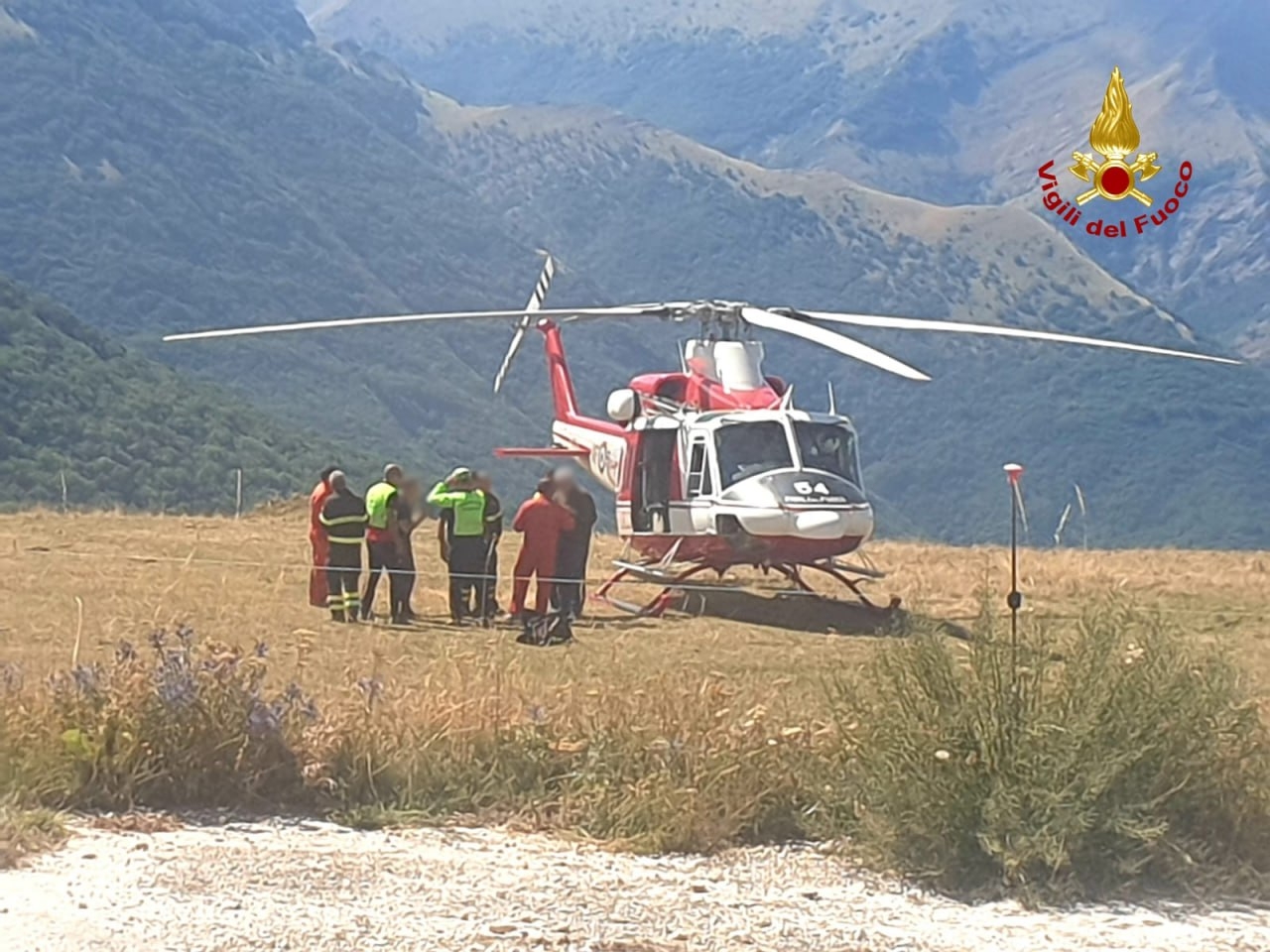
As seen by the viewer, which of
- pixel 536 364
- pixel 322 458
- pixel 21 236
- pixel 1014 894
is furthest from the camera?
pixel 21 236

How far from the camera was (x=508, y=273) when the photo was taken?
154m

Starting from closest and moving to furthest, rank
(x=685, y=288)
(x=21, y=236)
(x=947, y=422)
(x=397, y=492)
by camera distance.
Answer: (x=397, y=492)
(x=947, y=422)
(x=21, y=236)
(x=685, y=288)

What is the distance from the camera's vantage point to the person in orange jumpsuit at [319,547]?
1399 centimetres

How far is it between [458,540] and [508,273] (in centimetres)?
14217

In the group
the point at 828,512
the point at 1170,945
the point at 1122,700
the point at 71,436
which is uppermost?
the point at 71,436

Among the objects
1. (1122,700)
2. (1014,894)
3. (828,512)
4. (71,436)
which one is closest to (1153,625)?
(1122,700)

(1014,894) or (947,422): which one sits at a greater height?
(947,422)

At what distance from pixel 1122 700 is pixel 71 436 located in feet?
186

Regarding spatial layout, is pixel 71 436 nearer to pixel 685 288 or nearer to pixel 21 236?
pixel 21 236

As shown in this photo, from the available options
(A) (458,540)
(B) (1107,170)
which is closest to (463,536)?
(A) (458,540)

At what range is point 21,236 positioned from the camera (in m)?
122

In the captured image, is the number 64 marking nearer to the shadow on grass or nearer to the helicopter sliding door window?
the helicopter sliding door window

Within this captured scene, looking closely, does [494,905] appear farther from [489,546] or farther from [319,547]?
[319,547]

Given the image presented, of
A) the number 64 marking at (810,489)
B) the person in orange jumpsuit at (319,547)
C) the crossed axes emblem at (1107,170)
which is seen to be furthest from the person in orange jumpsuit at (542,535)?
the crossed axes emblem at (1107,170)
